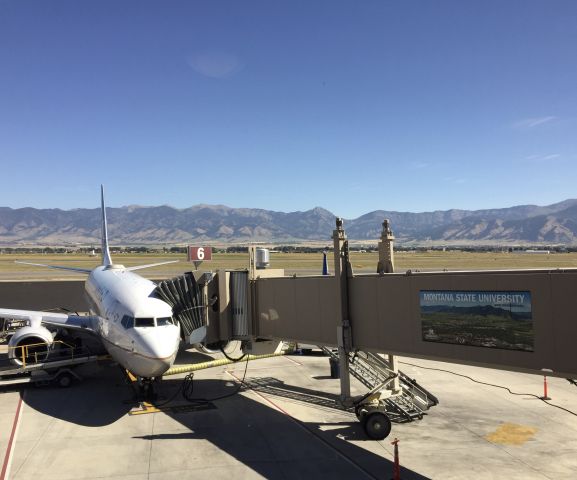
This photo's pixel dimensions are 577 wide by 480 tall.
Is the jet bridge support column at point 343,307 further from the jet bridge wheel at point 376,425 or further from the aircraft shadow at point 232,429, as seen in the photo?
the aircraft shadow at point 232,429

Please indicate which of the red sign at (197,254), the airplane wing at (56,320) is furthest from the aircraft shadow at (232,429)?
the red sign at (197,254)

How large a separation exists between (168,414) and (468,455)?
12202mm

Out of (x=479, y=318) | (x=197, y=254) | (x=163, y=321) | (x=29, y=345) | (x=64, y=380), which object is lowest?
(x=64, y=380)

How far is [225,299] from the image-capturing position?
2433 cm

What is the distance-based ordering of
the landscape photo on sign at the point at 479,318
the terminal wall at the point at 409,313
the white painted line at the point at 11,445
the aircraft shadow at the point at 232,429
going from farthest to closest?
the aircraft shadow at the point at 232,429
the white painted line at the point at 11,445
the landscape photo on sign at the point at 479,318
the terminal wall at the point at 409,313

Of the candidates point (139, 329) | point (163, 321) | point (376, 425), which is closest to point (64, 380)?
point (139, 329)

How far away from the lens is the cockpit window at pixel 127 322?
69.3 ft

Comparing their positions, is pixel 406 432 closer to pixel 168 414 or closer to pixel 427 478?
pixel 427 478

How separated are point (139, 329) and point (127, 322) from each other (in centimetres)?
98

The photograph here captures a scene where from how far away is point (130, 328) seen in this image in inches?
827

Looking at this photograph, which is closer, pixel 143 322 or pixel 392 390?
pixel 392 390

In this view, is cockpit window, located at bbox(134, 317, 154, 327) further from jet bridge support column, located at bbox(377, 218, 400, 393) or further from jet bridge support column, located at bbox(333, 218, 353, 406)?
jet bridge support column, located at bbox(377, 218, 400, 393)

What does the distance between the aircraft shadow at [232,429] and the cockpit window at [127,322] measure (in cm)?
378

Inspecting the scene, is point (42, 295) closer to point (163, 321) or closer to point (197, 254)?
point (197, 254)
